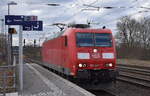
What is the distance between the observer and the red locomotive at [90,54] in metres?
18.4

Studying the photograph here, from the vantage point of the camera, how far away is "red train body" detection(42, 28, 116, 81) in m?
18.4

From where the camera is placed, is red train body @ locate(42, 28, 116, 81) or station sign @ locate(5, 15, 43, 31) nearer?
station sign @ locate(5, 15, 43, 31)

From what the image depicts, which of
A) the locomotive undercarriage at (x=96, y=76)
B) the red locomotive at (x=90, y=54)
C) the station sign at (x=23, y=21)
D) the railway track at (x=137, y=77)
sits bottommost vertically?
the railway track at (x=137, y=77)

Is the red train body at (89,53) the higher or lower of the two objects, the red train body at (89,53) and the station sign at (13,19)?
the lower

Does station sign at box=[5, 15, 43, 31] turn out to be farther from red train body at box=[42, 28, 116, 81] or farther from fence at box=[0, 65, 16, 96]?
red train body at box=[42, 28, 116, 81]

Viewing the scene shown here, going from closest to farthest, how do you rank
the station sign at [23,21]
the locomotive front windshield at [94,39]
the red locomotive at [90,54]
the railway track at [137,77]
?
the station sign at [23,21] < the red locomotive at [90,54] < the locomotive front windshield at [94,39] < the railway track at [137,77]

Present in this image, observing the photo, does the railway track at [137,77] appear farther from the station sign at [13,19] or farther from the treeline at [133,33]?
the treeline at [133,33]

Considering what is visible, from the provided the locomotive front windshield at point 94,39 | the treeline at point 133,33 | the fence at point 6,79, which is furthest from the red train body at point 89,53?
the treeline at point 133,33

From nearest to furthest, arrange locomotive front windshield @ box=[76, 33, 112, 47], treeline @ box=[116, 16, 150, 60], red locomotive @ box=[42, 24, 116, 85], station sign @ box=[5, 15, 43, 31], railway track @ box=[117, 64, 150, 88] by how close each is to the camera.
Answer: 1. station sign @ box=[5, 15, 43, 31]
2. red locomotive @ box=[42, 24, 116, 85]
3. locomotive front windshield @ box=[76, 33, 112, 47]
4. railway track @ box=[117, 64, 150, 88]
5. treeline @ box=[116, 16, 150, 60]

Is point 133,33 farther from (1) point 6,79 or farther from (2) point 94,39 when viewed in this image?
(1) point 6,79

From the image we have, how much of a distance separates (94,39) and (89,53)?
925mm

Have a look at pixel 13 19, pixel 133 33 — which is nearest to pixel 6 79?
pixel 13 19

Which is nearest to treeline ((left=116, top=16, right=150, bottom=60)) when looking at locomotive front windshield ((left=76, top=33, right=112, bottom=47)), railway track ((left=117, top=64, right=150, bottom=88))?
railway track ((left=117, top=64, right=150, bottom=88))

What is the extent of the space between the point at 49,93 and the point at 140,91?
219 inches
